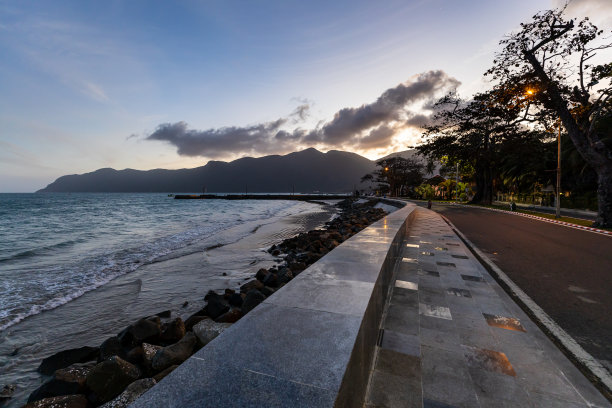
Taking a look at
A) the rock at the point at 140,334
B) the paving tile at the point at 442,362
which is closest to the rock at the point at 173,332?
the rock at the point at 140,334

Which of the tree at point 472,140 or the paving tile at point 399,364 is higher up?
the tree at point 472,140

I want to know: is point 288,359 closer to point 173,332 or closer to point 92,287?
point 173,332

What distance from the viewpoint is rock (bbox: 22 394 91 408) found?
2.41 metres

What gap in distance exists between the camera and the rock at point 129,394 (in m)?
2.39

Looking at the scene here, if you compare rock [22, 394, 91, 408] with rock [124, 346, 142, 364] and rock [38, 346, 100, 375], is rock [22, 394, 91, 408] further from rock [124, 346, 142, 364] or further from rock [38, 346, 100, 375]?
rock [38, 346, 100, 375]

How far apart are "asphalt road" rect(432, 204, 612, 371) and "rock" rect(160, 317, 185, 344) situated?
17.5ft

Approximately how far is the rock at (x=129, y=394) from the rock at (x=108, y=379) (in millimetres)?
383

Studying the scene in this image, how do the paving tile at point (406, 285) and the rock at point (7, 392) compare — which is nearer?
the rock at point (7, 392)

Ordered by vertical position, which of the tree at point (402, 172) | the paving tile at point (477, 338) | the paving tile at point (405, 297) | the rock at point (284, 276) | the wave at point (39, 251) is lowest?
the wave at point (39, 251)

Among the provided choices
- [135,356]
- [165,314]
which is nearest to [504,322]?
[135,356]

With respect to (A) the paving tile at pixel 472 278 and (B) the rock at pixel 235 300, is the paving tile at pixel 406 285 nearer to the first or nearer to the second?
(A) the paving tile at pixel 472 278

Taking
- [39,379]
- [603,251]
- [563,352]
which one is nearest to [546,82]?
[603,251]

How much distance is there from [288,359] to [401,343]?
1760 mm

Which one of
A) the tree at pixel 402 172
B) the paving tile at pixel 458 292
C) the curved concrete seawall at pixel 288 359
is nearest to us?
the curved concrete seawall at pixel 288 359
